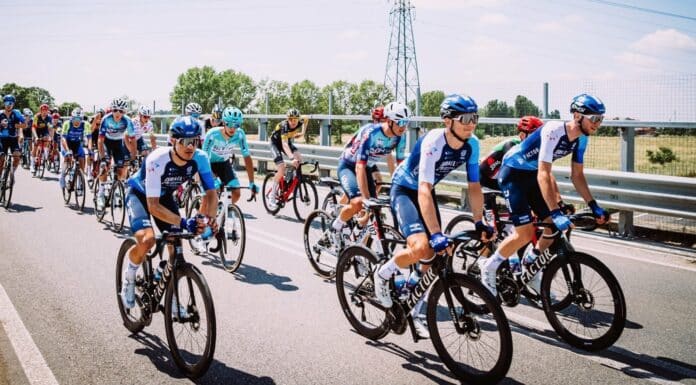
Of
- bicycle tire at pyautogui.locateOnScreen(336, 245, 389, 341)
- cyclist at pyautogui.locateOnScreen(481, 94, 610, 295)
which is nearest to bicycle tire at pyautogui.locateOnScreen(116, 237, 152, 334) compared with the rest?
bicycle tire at pyautogui.locateOnScreen(336, 245, 389, 341)

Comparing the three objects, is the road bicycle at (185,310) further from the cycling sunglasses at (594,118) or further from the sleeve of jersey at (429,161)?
the cycling sunglasses at (594,118)

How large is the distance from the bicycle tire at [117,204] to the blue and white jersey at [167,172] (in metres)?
5.60

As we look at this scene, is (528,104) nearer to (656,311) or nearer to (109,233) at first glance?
(656,311)

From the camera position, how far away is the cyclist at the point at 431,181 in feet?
15.2

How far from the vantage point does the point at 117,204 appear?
35.1 ft

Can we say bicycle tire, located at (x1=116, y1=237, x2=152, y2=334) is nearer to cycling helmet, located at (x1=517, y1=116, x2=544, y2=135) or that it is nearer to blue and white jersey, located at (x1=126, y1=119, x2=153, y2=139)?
cycling helmet, located at (x1=517, y1=116, x2=544, y2=135)

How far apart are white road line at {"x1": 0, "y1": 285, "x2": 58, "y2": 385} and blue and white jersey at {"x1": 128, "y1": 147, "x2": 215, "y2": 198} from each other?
157 cm

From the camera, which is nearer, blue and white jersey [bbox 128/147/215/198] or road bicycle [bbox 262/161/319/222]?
blue and white jersey [bbox 128/147/215/198]

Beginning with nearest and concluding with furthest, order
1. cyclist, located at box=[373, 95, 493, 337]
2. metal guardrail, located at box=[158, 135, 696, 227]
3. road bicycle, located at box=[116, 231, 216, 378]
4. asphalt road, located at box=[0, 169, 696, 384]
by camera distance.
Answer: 1. road bicycle, located at box=[116, 231, 216, 378]
2. asphalt road, located at box=[0, 169, 696, 384]
3. cyclist, located at box=[373, 95, 493, 337]
4. metal guardrail, located at box=[158, 135, 696, 227]

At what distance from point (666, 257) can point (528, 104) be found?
5.60 m

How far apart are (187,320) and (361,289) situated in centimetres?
160

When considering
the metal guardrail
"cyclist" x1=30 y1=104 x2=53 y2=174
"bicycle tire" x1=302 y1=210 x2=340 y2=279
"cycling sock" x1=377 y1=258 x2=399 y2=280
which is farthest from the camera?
"cyclist" x1=30 y1=104 x2=53 y2=174

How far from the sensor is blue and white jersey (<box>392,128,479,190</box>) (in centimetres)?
482

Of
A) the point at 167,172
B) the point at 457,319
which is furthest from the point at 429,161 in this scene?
the point at 167,172
